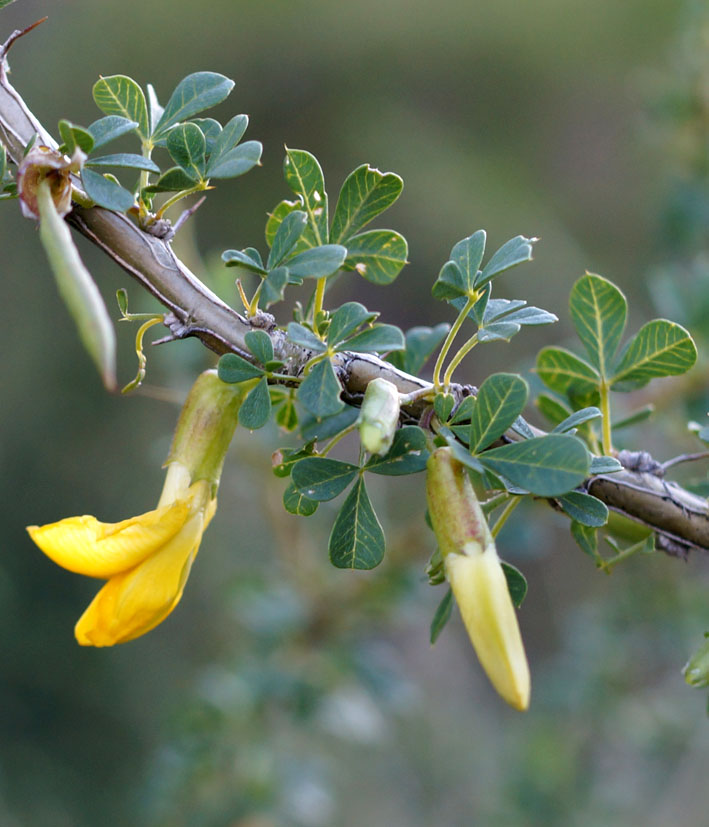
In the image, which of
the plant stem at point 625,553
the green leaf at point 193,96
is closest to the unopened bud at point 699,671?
the plant stem at point 625,553

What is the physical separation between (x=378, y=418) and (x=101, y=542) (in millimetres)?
148

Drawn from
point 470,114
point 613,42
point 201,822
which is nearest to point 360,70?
point 470,114

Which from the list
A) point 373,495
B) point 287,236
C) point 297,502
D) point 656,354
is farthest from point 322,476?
point 373,495

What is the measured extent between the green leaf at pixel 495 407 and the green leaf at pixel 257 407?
0.10 meters

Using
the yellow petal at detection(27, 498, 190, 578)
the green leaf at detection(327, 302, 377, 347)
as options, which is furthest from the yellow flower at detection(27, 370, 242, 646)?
the green leaf at detection(327, 302, 377, 347)

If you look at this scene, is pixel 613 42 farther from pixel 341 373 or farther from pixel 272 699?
pixel 341 373

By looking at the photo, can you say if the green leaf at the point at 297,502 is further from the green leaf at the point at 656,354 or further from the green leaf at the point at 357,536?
the green leaf at the point at 656,354

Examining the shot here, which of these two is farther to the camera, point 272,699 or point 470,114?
point 470,114

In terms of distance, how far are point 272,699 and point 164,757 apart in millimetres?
187

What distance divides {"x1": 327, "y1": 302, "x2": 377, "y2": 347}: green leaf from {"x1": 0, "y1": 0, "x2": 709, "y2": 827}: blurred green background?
16 centimetres

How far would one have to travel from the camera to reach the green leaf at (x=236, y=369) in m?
0.37

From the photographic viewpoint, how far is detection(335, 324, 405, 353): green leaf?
361 millimetres

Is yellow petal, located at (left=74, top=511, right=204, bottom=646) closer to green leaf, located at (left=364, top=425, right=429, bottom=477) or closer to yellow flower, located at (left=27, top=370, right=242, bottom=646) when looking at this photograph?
yellow flower, located at (left=27, top=370, right=242, bottom=646)

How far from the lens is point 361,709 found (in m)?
1.07
